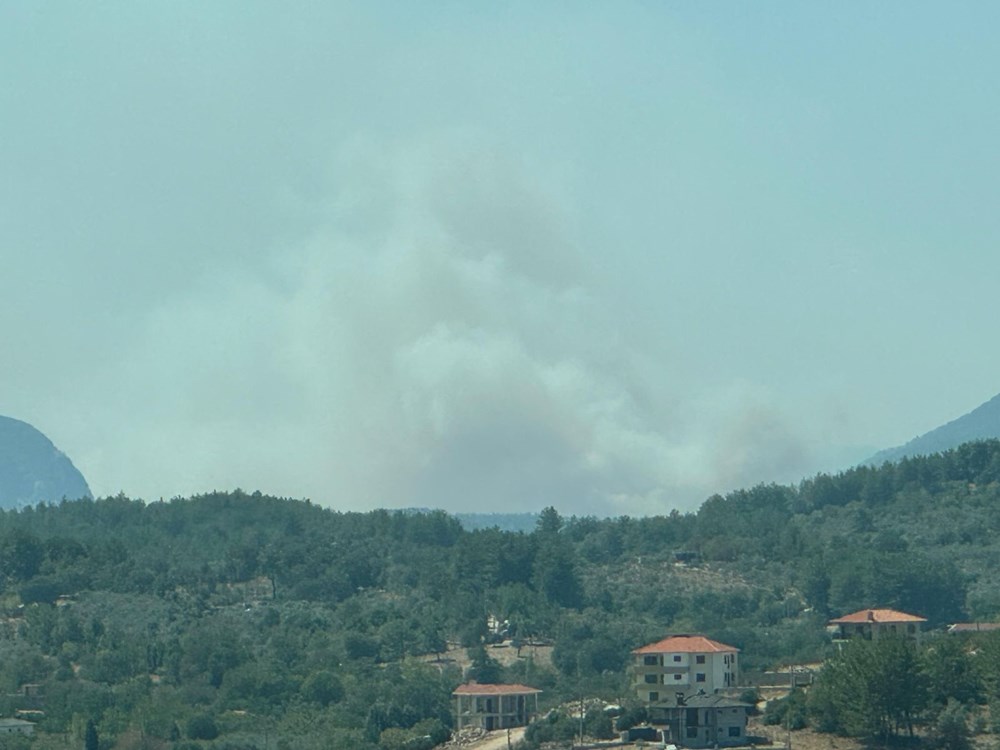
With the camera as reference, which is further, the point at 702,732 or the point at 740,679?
the point at 740,679

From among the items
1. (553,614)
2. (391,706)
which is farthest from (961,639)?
(553,614)

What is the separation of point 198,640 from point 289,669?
9913 millimetres

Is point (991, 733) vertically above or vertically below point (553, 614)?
below

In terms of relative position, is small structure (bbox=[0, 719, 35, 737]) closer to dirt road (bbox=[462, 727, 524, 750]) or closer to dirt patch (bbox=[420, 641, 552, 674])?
dirt road (bbox=[462, 727, 524, 750])

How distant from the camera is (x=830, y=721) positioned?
131375 millimetres

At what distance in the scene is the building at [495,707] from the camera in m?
151

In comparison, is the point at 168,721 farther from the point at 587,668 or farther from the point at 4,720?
the point at 587,668

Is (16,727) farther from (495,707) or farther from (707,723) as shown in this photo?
(707,723)

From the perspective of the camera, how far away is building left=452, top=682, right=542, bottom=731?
151 meters

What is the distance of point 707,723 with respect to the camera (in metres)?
134

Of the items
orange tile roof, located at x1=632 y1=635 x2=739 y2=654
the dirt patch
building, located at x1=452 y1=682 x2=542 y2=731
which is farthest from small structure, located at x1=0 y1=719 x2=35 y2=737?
orange tile roof, located at x1=632 y1=635 x2=739 y2=654

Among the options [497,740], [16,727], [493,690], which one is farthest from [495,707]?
[16,727]

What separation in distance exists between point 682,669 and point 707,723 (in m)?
11.0

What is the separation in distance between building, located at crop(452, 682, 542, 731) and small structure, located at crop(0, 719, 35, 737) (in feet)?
103
